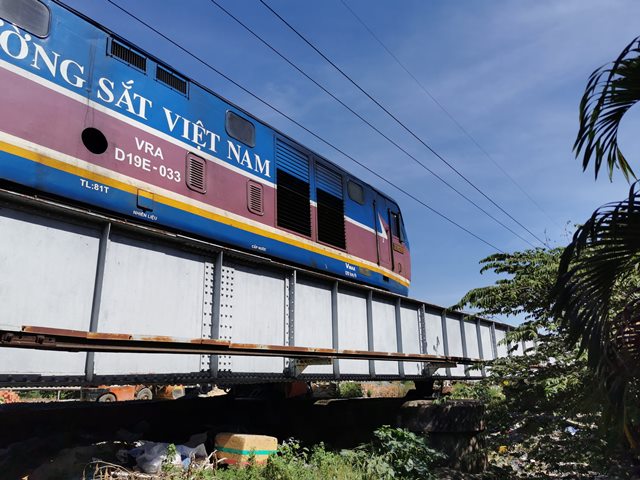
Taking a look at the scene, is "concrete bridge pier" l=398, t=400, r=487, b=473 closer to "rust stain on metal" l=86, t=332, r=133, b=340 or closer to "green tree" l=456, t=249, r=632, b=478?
"green tree" l=456, t=249, r=632, b=478

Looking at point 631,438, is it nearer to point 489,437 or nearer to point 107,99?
point 489,437

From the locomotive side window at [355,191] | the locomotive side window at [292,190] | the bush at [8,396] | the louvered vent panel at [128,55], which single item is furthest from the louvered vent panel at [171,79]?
the bush at [8,396]

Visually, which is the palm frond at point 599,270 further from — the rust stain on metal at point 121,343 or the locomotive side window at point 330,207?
the locomotive side window at point 330,207

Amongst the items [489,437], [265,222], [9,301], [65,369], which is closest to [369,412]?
[489,437]

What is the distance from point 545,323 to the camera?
888 cm

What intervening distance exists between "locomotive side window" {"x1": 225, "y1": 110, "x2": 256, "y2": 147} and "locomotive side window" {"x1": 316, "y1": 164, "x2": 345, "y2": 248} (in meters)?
2.00

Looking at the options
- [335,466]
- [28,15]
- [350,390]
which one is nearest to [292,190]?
[335,466]

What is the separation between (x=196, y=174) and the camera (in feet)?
24.0

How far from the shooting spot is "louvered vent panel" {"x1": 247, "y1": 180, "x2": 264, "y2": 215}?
8164mm

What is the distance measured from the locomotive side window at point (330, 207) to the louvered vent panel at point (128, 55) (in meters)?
4.22

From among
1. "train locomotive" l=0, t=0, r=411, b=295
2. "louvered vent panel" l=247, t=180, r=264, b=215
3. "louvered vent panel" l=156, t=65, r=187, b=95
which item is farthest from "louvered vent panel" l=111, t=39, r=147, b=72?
"louvered vent panel" l=247, t=180, r=264, b=215

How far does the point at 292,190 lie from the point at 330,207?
1311mm

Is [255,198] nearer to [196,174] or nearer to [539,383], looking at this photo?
[196,174]

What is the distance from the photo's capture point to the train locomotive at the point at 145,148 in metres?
5.39
